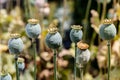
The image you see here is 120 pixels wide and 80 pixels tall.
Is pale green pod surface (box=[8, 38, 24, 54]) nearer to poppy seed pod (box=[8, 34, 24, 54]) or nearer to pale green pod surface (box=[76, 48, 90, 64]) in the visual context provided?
poppy seed pod (box=[8, 34, 24, 54])

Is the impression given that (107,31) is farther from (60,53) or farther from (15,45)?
(60,53)

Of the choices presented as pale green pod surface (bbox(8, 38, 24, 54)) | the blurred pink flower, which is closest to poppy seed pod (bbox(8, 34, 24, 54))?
pale green pod surface (bbox(8, 38, 24, 54))

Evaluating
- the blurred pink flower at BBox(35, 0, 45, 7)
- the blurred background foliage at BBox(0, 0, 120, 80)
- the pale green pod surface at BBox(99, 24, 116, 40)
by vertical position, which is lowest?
the blurred background foliage at BBox(0, 0, 120, 80)

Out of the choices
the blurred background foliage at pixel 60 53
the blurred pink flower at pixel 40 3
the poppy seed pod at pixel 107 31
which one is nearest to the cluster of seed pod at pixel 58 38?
→ the poppy seed pod at pixel 107 31

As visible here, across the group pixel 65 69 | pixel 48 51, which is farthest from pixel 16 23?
pixel 65 69

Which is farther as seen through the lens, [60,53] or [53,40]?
[60,53]

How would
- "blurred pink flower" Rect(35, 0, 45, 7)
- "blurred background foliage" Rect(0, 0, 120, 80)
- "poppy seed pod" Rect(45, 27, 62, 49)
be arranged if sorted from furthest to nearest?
"blurred pink flower" Rect(35, 0, 45, 7) < "blurred background foliage" Rect(0, 0, 120, 80) < "poppy seed pod" Rect(45, 27, 62, 49)

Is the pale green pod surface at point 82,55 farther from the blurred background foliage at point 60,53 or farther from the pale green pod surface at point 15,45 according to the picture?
the blurred background foliage at point 60,53

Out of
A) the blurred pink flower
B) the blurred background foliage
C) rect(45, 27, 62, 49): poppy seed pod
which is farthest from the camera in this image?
the blurred pink flower

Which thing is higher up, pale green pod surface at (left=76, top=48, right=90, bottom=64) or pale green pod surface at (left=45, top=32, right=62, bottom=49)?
pale green pod surface at (left=45, top=32, right=62, bottom=49)

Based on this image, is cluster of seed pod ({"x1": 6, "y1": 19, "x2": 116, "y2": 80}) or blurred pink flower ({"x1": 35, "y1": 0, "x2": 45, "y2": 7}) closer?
cluster of seed pod ({"x1": 6, "y1": 19, "x2": 116, "y2": 80})

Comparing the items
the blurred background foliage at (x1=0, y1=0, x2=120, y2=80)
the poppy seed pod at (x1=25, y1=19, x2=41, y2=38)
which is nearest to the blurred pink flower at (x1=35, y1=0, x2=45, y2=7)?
the blurred background foliage at (x1=0, y1=0, x2=120, y2=80)

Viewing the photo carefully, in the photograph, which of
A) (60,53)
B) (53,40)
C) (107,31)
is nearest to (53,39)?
(53,40)
